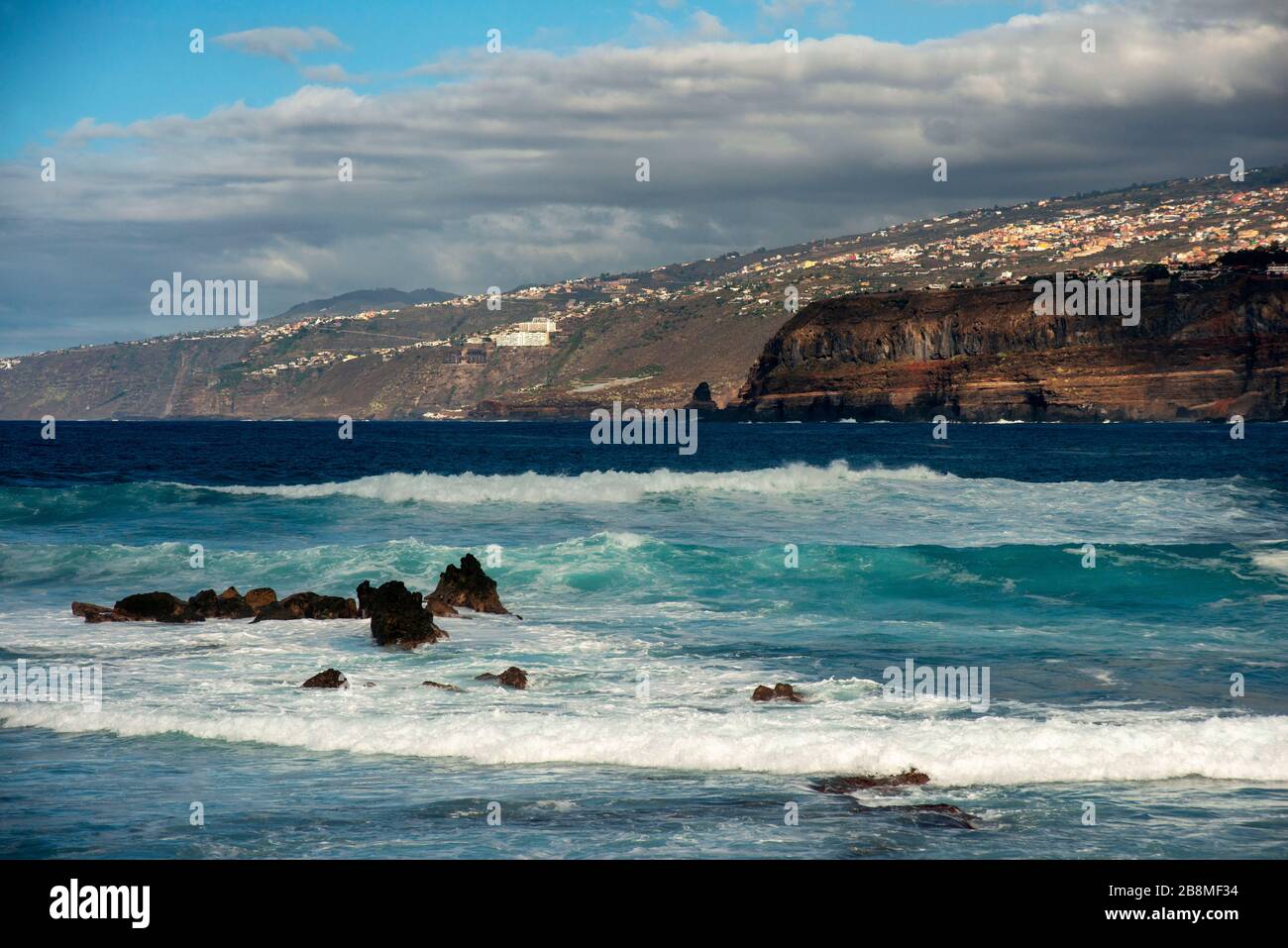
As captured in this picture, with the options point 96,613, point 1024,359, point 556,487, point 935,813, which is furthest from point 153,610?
point 1024,359

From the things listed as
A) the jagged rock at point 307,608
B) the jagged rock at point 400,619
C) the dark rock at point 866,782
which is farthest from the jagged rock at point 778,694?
the jagged rock at point 307,608

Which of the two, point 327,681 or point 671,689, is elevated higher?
point 327,681

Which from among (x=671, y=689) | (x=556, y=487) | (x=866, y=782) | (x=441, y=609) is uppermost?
(x=556, y=487)

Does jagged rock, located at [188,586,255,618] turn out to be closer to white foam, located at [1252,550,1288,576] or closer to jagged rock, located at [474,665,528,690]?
jagged rock, located at [474,665,528,690]

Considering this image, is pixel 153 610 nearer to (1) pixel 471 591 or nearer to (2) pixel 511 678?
(1) pixel 471 591

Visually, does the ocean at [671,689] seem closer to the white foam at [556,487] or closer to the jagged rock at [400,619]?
the jagged rock at [400,619]

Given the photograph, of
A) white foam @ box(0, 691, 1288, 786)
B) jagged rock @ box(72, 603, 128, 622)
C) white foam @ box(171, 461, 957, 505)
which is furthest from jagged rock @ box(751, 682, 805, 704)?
white foam @ box(171, 461, 957, 505)

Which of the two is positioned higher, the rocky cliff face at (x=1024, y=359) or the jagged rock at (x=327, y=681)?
the rocky cliff face at (x=1024, y=359)
